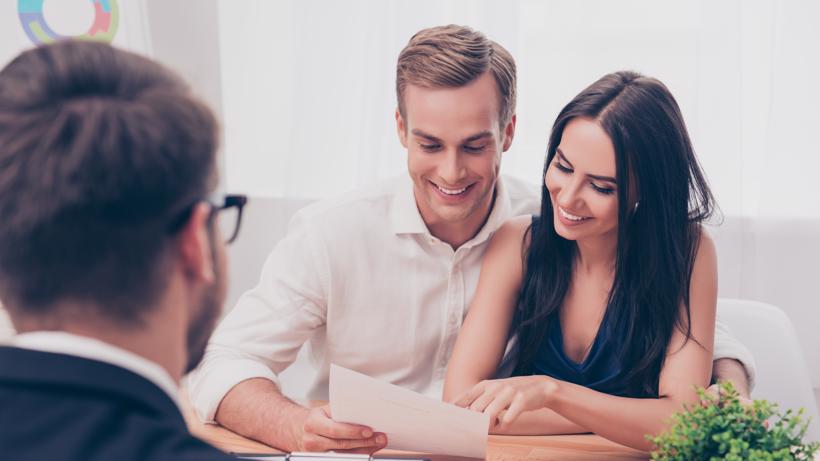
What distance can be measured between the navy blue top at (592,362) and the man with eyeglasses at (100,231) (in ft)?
4.24

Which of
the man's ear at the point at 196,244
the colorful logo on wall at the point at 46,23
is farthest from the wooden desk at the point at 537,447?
the colorful logo on wall at the point at 46,23

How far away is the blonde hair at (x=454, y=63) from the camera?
2006 millimetres

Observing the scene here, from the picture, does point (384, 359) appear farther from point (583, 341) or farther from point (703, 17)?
point (703, 17)

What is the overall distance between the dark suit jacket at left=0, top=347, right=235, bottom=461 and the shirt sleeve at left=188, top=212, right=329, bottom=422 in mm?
1247

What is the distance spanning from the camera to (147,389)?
83cm

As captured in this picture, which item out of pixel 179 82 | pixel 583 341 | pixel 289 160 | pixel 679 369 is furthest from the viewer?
pixel 289 160

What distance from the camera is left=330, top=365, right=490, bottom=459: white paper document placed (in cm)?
147

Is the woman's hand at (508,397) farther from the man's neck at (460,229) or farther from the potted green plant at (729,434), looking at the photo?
the man's neck at (460,229)

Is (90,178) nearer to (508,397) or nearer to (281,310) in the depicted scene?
(508,397)

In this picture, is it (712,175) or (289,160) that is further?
(289,160)

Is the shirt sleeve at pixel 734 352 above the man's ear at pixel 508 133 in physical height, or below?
below

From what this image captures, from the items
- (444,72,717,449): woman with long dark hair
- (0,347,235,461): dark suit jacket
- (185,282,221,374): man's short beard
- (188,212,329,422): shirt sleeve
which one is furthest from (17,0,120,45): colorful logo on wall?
(0,347,235,461): dark suit jacket

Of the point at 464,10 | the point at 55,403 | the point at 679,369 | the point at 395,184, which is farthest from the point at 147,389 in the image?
the point at 464,10

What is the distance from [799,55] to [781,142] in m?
0.32
